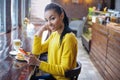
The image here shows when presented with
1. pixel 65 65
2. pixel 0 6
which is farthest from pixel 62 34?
pixel 0 6

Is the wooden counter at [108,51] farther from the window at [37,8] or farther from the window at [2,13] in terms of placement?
the window at [37,8]

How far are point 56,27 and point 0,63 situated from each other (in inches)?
23.7

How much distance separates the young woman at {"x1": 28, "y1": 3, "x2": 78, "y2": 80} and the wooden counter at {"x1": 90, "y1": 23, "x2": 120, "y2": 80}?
6.15ft

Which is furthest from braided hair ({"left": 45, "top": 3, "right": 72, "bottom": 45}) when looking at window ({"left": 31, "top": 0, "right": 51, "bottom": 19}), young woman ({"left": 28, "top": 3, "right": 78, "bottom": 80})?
window ({"left": 31, "top": 0, "right": 51, "bottom": 19})

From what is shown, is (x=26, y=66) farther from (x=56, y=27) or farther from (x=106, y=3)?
(x=106, y=3)

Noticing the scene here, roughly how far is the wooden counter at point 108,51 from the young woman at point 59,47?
1.87 m

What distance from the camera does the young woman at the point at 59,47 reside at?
184 cm

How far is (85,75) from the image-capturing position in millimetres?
4742

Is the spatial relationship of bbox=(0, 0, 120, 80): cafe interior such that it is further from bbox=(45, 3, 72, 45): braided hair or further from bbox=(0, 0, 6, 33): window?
bbox=(45, 3, 72, 45): braided hair

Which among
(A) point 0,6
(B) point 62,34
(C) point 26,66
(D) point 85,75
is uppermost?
(A) point 0,6

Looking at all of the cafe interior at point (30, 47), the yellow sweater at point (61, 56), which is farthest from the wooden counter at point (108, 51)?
the yellow sweater at point (61, 56)

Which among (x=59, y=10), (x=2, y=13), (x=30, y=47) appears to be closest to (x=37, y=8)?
(x=2, y=13)

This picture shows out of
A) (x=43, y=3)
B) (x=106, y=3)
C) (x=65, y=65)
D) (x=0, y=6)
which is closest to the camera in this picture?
(x=65, y=65)

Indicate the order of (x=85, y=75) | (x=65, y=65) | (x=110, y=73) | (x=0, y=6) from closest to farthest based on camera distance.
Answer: (x=65, y=65), (x=110, y=73), (x=0, y=6), (x=85, y=75)
